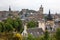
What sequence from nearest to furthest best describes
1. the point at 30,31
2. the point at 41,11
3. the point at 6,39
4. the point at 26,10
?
the point at 6,39
the point at 30,31
the point at 41,11
the point at 26,10

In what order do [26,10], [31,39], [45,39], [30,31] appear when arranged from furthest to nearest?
[26,10] → [30,31] → [31,39] → [45,39]

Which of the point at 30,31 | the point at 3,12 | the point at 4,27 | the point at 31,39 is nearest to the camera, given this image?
the point at 31,39

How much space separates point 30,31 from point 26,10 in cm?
9152

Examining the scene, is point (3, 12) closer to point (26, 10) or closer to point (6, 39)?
point (26, 10)

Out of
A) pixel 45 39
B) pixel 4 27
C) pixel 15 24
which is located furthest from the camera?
pixel 15 24

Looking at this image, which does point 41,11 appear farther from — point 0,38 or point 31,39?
point 0,38

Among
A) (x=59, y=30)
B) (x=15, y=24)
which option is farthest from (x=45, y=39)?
(x=15, y=24)

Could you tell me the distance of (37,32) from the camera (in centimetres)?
5088

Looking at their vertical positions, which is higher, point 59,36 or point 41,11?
point 59,36

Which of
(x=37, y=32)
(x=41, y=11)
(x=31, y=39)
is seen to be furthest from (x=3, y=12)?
(x=31, y=39)

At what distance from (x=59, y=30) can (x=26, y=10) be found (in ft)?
376

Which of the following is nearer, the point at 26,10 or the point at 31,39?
the point at 31,39

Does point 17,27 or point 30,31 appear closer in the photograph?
point 30,31

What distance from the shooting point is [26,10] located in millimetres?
141375
